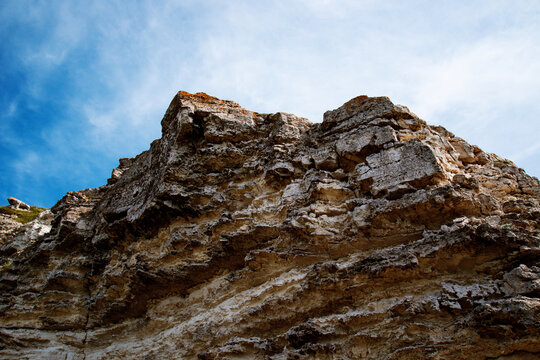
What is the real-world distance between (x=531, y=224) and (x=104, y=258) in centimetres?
1699

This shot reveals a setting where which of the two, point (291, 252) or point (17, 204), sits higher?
point (17, 204)

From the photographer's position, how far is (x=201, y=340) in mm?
11531

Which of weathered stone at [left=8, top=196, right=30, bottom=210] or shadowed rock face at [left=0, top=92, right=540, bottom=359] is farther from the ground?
weathered stone at [left=8, top=196, right=30, bottom=210]

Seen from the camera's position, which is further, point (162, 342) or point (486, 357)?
point (162, 342)

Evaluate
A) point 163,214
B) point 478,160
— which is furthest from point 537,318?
point 163,214

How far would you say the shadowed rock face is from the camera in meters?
8.06

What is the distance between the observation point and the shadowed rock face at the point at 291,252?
8.06m

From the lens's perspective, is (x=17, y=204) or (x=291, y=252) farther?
(x=17, y=204)

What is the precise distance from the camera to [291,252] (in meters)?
11.4

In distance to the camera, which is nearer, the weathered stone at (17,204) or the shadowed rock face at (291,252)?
the shadowed rock face at (291,252)

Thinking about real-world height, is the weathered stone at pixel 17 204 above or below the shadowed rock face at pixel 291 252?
above

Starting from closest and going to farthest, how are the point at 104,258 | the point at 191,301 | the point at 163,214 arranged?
the point at 191,301 → the point at 163,214 → the point at 104,258

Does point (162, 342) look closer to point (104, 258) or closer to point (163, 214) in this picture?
point (163, 214)

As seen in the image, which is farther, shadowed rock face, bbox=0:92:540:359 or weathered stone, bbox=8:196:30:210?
weathered stone, bbox=8:196:30:210
